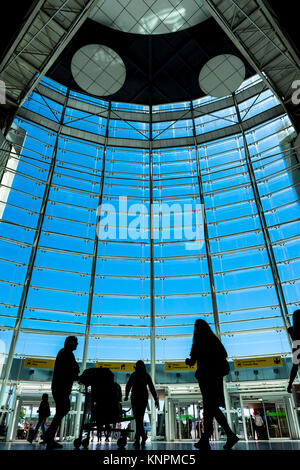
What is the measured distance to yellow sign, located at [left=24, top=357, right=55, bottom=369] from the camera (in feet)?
43.3

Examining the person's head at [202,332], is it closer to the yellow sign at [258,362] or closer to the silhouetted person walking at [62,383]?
the silhouetted person walking at [62,383]

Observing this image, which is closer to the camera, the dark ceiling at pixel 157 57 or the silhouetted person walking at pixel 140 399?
the silhouetted person walking at pixel 140 399

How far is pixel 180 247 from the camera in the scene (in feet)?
53.1

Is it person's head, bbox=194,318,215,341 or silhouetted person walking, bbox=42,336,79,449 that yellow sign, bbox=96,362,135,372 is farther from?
person's head, bbox=194,318,215,341

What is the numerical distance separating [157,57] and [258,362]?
16.5 metres

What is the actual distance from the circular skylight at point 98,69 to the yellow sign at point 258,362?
15.0 meters

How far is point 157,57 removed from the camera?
59.9 ft

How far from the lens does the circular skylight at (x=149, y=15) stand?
616 inches

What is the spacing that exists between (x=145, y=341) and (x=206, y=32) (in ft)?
52.4

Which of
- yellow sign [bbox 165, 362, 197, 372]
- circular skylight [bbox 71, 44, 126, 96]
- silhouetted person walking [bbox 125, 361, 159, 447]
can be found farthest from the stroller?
circular skylight [bbox 71, 44, 126, 96]

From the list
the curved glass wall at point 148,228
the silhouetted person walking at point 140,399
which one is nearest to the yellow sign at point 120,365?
the curved glass wall at point 148,228

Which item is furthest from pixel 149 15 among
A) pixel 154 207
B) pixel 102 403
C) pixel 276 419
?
pixel 276 419

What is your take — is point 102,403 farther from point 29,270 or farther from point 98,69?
point 98,69
